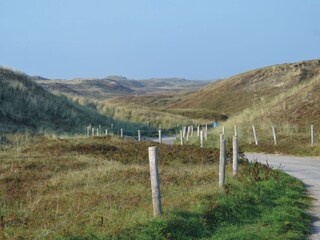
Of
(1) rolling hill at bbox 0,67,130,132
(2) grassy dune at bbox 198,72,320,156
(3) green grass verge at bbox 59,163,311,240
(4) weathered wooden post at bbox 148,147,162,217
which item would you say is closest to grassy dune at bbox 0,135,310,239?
(3) green grass verge at bbox 59,163,311,240

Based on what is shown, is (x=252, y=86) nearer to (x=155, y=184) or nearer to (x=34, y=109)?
(x=34, y=109)

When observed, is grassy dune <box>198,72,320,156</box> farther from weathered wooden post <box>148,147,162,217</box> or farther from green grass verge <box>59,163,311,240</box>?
weathered wooden post <box>148,147,162,217</box>

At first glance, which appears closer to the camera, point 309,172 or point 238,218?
point 238,218

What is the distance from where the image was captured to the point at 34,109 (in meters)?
52.2

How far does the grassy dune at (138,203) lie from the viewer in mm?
9391

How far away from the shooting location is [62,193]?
13.6 meters

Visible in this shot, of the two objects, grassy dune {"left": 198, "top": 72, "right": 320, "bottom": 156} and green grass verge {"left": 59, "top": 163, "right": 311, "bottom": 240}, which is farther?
grassy dune {"left": 198, "top": 72, "right": 320, "bottom": 156}

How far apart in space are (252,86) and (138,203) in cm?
9098

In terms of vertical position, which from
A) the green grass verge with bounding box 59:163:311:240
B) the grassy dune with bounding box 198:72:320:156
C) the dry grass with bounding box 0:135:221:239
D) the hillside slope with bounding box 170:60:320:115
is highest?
the hillside slope with bounding box 170:60:320:115

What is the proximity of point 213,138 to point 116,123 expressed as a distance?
90.9 feet

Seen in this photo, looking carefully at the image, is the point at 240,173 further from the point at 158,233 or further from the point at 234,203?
the point at 158,233

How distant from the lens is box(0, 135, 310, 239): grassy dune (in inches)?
370

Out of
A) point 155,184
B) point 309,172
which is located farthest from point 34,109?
point 155,184

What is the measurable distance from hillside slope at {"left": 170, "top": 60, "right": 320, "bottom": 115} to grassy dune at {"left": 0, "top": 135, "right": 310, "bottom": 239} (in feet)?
234
